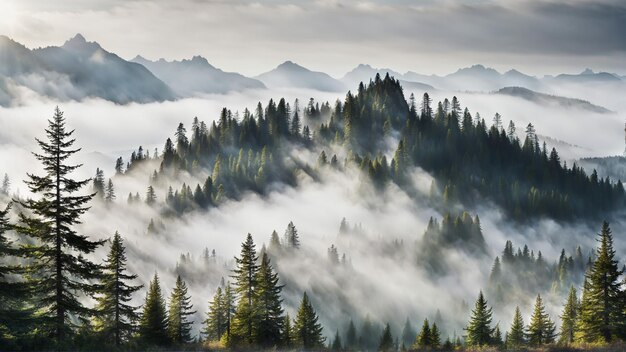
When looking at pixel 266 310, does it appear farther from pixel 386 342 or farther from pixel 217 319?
pixel 386 342

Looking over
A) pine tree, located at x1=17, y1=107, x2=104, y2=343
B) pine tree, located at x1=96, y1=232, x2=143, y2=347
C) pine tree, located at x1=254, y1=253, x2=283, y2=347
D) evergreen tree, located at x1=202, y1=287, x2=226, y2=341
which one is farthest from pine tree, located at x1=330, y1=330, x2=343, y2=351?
evergreen tree, located at x1=202, y1=287, x2=226, y2=341

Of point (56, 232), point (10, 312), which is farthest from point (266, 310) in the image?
point (10, 312)

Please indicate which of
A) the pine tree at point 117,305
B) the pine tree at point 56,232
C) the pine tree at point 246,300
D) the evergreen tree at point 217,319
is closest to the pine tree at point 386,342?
the pine tree at point 246,300

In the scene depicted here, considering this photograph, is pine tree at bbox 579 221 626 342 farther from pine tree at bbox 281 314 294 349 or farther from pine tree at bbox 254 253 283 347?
pine tree at bbox 254 253 283 347

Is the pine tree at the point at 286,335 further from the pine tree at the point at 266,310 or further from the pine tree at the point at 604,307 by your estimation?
the pine tree at the point at 604,307

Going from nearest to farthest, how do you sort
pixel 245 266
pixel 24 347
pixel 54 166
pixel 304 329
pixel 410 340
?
Answer: pixel 24 347, pixel 54 166, pixel 245 266, pixel 304 329, pixel 410 340

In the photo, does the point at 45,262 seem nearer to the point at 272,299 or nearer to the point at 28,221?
the point at 28,221

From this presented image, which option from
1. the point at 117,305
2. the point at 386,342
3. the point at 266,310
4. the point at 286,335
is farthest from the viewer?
the point at 386,342

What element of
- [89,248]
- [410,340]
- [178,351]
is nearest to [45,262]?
[89,248]
